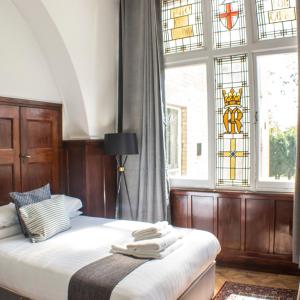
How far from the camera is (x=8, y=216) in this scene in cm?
280

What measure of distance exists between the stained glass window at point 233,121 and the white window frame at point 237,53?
50 mm

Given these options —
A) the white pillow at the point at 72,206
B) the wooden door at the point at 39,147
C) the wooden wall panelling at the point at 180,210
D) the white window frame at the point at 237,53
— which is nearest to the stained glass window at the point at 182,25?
the white window frame at the point at 237,53

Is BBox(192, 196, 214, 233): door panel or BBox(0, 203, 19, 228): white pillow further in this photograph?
BBox(192, 196, 214, 233): door panel

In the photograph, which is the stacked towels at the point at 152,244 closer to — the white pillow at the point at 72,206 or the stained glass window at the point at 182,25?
the white pillow at the point at 72,206

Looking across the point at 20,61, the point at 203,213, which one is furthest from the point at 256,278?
the point at 20,61

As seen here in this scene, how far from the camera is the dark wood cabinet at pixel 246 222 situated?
3.49 m

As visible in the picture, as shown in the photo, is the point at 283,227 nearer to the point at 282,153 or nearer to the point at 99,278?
the point at 282,153

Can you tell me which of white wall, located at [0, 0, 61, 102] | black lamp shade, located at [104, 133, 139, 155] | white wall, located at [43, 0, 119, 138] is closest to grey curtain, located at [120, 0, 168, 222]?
white wall, located at [43, 0, 119, 138]

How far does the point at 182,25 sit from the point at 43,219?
2.63 meters

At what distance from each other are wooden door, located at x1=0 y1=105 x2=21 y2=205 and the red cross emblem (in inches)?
92.3

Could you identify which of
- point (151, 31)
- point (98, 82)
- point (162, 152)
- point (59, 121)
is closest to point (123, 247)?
point (162, 152)

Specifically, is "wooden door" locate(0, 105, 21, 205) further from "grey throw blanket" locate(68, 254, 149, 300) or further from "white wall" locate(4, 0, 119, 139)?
"grey throw blanket" locate(68, 254, 149, 300)

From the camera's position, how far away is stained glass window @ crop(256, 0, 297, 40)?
3455 millimetres

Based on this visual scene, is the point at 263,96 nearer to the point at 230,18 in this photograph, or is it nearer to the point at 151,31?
the point at 230,18
